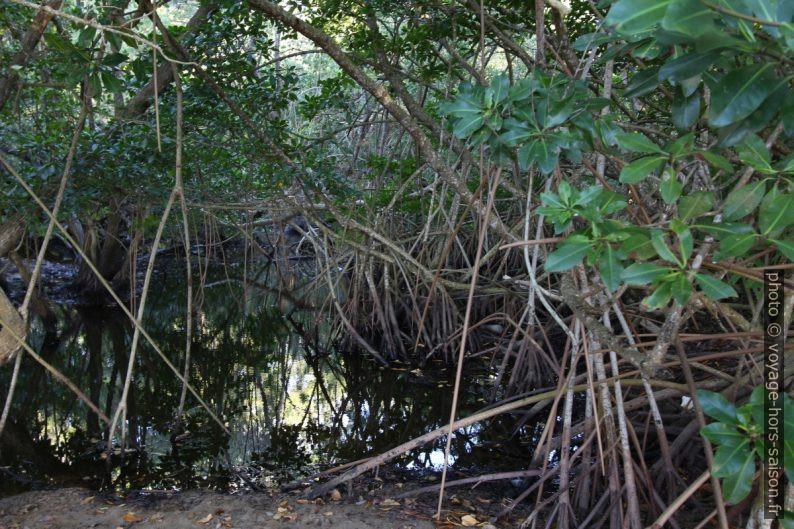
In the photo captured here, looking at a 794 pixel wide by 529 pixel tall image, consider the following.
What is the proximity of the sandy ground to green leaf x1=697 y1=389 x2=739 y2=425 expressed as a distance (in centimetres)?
152

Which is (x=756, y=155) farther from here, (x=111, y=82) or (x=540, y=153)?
(x=111, y=82)

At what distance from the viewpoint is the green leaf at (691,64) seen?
114 centimetres

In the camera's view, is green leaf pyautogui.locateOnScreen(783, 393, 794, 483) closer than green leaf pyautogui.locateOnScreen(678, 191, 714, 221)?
Yes

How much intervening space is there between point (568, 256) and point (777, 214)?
0.41 metres

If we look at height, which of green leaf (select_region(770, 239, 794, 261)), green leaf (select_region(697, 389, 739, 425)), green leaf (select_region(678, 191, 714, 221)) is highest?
green leaf (select_region(678, 191, 714, 221))

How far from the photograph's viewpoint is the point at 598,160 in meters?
2.61

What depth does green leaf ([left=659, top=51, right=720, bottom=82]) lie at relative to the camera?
1139 millimetres

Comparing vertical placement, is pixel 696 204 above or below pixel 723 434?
above

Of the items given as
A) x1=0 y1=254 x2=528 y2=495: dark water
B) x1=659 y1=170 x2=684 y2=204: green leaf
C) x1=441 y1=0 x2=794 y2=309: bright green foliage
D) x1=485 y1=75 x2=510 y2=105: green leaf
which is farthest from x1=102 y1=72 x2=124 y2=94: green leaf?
x1=659 y1=170 x2=684 y2=204: green leaf

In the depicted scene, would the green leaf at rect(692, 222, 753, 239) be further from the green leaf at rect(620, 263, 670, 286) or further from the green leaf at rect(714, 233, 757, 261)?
the green leaf at rect(620, 263, 670, 286)

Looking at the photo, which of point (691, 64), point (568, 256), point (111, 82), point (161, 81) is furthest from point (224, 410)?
point (691, 64)

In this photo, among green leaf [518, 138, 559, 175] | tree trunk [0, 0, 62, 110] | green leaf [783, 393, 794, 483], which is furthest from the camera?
tree trunk [0, 0, 62, 110]

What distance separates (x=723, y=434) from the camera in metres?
1.38

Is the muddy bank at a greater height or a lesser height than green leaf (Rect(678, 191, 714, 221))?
lesser
